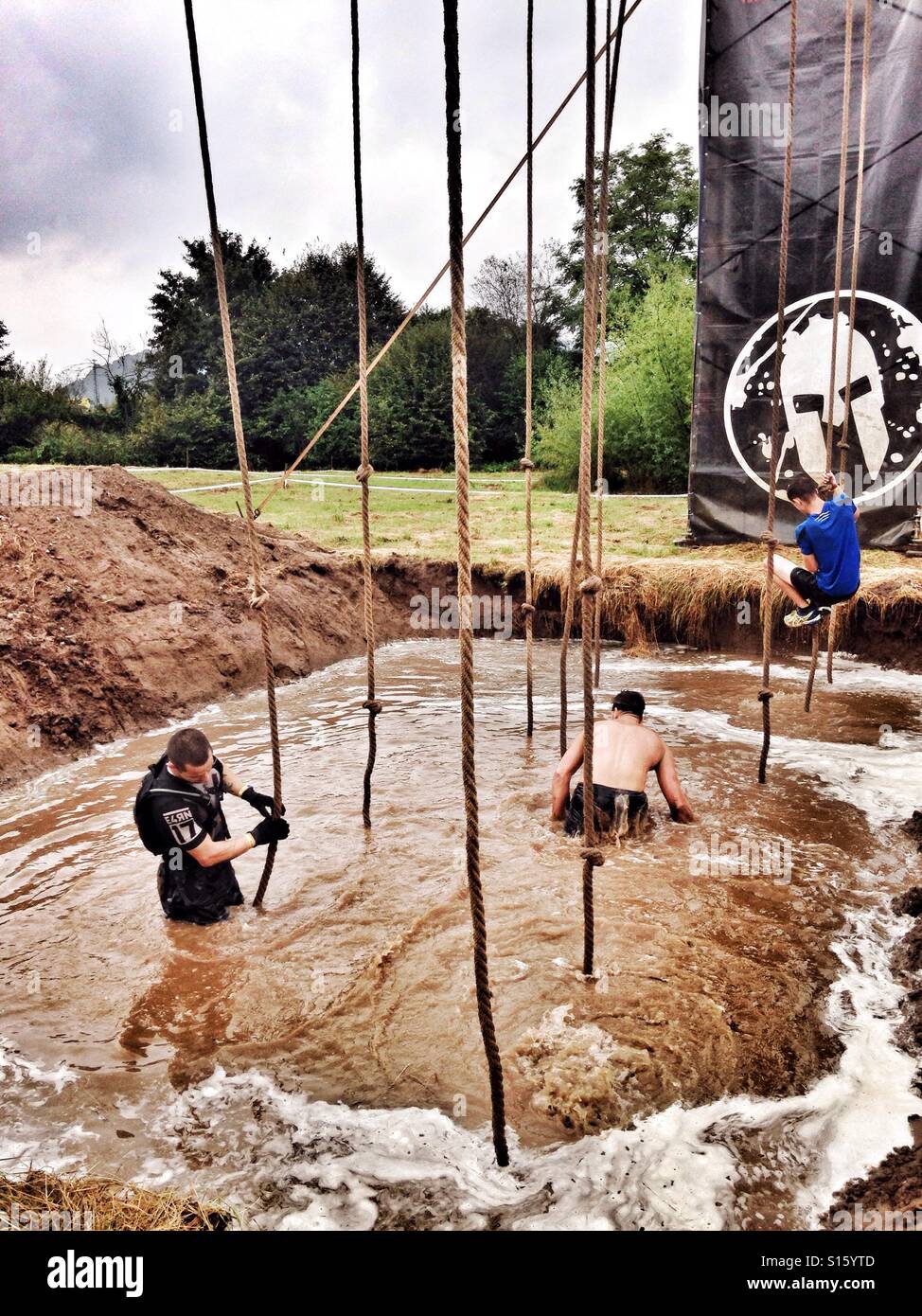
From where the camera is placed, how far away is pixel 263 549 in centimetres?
1145

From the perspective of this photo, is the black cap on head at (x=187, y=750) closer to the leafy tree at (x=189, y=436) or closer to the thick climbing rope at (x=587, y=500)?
the thick climbing rope at (x=587, y=500)

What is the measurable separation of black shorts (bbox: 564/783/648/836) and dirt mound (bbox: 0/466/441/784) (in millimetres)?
4271

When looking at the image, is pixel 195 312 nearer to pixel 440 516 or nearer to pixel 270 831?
pixel 440 516

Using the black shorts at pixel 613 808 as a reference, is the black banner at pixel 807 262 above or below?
above

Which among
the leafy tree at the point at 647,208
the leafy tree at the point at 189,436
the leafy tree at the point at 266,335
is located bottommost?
the leafy tree at the point at 189,436

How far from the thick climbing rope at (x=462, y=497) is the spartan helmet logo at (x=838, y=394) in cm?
929

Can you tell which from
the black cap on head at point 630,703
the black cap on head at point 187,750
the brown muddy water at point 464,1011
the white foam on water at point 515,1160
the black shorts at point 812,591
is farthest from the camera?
the black shorts at point 812,591

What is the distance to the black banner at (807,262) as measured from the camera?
1004 centimetres

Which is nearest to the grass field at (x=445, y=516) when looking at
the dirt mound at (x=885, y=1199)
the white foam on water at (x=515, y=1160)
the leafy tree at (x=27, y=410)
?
the leafy tree at (x=27, y=410)

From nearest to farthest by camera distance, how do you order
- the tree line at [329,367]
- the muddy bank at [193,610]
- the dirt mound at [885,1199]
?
the dirt mound at [885,1199] < the muddy bank at [193,610] < the tree line at [329,367]

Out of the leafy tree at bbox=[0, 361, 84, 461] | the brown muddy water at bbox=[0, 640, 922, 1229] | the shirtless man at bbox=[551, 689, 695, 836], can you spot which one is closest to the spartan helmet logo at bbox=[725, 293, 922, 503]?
the brown muddy water at bbox=[0, 640, 922, 1229]

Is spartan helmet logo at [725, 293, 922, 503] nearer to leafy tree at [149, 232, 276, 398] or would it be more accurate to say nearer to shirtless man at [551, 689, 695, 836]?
shirtless man at [551, 689, 695, 836]

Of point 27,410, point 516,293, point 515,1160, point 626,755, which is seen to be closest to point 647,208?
point 516,293
